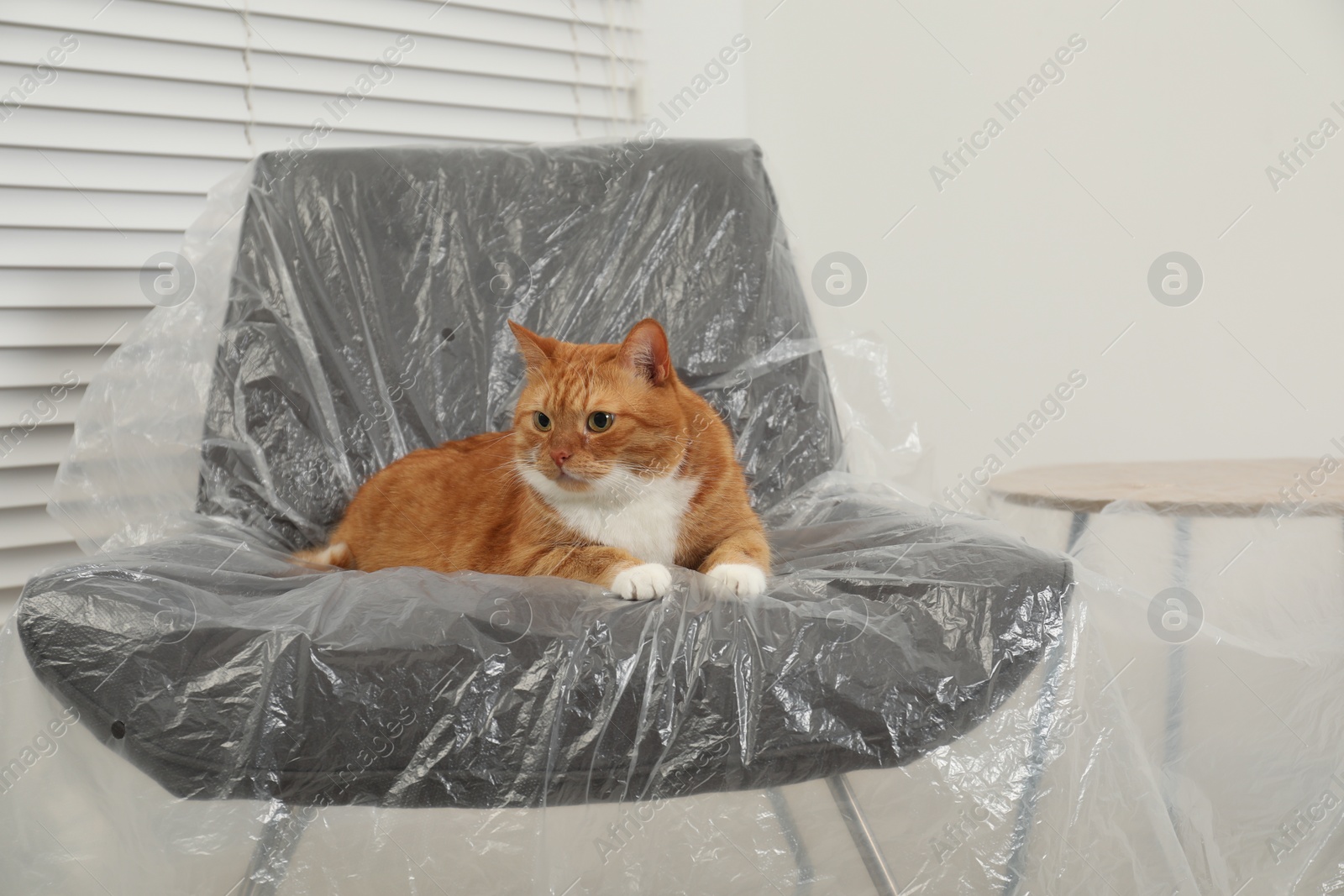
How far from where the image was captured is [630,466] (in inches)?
44.9

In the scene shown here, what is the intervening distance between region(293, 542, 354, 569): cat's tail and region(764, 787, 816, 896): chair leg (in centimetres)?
73

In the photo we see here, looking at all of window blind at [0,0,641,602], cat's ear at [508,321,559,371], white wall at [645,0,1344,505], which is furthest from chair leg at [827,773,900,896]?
window blind at [0,0,641,602]

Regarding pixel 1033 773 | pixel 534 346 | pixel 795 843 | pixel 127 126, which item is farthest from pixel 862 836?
pixel 127 126

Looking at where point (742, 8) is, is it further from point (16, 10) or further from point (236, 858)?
point (236, 858)

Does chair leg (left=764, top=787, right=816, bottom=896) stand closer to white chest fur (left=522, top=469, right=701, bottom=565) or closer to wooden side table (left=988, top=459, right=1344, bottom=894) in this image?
wooden side table (left=988, top=459, right=1344, bottom=894)

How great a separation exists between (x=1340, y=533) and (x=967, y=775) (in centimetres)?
58

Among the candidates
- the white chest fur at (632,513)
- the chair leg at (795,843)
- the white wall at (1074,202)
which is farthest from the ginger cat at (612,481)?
the white wall at (1074,202)

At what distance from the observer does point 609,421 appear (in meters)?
1.14

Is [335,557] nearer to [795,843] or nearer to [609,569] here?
[609,569]

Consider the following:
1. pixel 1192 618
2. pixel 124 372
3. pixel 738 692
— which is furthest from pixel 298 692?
pixel 1192 618

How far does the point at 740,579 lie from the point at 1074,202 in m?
1.47

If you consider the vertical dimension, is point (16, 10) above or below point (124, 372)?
above

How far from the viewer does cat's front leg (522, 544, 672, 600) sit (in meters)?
0.99

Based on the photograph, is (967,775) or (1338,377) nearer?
(967,775)
